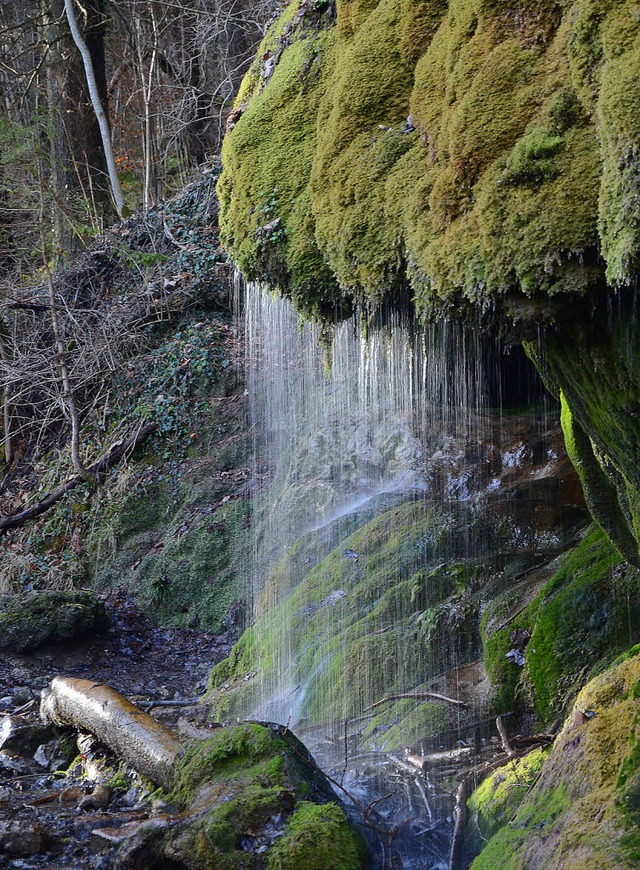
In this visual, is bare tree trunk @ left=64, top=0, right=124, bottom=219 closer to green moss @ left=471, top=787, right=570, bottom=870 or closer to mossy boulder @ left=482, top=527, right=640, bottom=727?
mossy boulder @ left=482, top=527, right=640, bottom=727

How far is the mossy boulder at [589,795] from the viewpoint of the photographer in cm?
310

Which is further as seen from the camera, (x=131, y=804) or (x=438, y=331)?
(x=131, y=804)

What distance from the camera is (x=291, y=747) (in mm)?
4957

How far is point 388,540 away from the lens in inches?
328

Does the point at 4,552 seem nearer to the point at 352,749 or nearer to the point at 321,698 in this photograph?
the point at 321,698

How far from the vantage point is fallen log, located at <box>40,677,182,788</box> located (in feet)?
18.4

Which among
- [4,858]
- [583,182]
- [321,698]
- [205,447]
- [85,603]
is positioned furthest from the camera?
[205,447]

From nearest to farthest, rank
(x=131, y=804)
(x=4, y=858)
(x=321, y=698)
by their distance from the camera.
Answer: (x=4, y=858) < (x=131, y=804) < (x=321, y=698)

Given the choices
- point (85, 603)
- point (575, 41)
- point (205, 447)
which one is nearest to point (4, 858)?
point (575, 41)

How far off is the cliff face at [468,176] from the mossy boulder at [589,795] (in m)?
1.05

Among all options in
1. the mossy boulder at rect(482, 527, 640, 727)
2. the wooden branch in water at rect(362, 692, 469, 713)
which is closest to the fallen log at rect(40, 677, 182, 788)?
the wooden branch in water at rect(362, 692, 469, 713)

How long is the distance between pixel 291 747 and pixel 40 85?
2032 cm

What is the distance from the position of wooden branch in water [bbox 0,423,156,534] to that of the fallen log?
6.00 metres

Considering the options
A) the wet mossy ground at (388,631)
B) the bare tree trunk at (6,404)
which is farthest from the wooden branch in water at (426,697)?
the bare tree trunk at (6,404)
